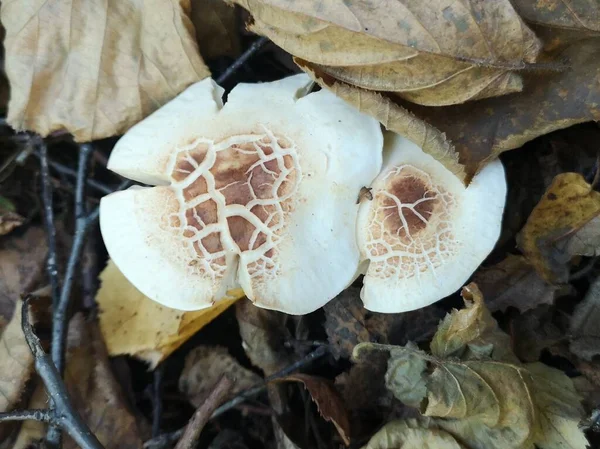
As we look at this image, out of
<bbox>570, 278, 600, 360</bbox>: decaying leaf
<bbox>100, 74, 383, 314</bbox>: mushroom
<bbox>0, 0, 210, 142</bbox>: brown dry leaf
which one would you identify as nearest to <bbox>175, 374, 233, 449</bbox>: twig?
<bbox>100, 74, 383, 314</bbox>: mushroom

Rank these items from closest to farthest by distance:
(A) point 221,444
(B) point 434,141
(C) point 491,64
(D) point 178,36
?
(C) point 491,64, (B) point 434,141, (D) point 178,36, (A) point 221,444

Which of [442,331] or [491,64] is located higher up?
[491,64]

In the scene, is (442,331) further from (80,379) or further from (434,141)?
(80,379)

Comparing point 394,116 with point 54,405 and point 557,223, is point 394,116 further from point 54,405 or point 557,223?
point 54,405

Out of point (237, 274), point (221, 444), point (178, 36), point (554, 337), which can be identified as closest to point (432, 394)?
point (554, 337)

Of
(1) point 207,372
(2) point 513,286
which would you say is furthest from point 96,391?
(2) point 513,286
